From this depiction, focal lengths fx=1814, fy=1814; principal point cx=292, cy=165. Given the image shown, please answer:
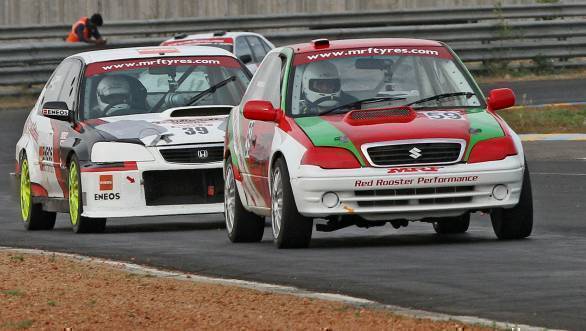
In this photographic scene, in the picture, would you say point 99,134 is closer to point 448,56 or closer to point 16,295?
point 448,56

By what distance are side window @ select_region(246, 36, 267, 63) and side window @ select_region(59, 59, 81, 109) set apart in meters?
15.7

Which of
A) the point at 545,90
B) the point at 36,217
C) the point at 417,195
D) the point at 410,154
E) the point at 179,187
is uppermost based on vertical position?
the point at 410,154

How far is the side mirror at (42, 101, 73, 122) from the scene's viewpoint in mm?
16344

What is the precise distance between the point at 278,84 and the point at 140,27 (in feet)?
78.0

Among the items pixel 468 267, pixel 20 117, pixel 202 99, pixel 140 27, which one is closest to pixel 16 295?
pixel 468 267

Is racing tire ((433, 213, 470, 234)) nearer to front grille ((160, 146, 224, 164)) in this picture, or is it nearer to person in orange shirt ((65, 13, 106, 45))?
front grille ((160, 146, 224, 164))

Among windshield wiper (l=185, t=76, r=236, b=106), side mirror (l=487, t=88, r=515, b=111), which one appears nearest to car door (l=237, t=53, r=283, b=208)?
side mirror (l=487, t=88, r=515, b=111)

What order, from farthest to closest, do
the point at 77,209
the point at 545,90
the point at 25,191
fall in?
the point at 545,90 → the point at 25,191 → the point at 77,209

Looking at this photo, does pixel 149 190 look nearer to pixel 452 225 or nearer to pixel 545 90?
pixel 452 225

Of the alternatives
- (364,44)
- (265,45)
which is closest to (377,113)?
(364,44)

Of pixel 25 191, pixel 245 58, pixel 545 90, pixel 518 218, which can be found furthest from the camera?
pixel 545 90

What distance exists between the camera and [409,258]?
12.1 meters

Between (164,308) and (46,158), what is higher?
(164,308)

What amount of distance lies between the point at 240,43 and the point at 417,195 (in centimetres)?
2030
